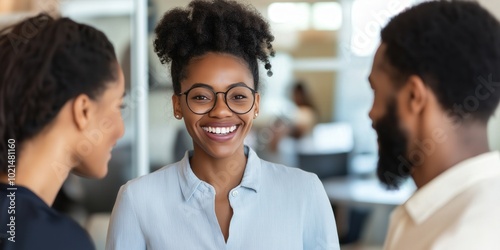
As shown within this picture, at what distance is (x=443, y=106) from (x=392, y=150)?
0.15 metres

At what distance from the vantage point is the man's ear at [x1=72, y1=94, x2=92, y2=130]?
120 centimetres

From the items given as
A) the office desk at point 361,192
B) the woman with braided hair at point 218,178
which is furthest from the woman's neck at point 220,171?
the office desk at point 361,192

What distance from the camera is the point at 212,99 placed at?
1621 millimetres

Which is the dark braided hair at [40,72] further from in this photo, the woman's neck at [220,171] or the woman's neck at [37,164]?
the woman's neck at [220,171]

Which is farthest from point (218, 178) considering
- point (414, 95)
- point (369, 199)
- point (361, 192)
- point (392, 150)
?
point (361, 192)

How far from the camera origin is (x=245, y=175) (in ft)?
5.49

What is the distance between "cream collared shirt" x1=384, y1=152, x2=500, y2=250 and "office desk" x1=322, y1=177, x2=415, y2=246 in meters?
3.26

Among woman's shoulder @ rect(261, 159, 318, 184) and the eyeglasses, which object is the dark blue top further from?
woman's shoulder @ rect(261, 159, 318, 184)

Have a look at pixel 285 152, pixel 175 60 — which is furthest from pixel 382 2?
pixel 175 60

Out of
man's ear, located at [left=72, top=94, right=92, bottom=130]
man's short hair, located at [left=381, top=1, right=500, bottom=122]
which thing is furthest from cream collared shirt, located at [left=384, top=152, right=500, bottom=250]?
man's ear, located at [left=72, top=94, right=92, bottom=130]

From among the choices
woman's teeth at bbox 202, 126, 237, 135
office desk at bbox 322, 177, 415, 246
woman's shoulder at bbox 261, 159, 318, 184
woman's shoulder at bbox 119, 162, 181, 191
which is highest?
woman's teeth at bbox 202, 126, 237, 135

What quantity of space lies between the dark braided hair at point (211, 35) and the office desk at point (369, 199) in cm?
291

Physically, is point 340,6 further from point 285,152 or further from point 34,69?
point 34,69

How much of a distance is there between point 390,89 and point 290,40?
12.9 ft
